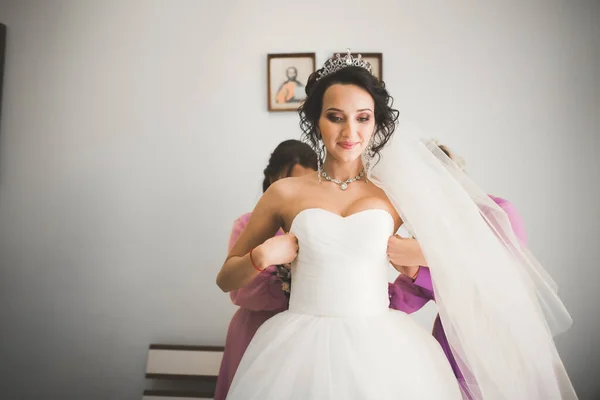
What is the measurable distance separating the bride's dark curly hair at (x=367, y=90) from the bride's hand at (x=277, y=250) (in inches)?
13.6

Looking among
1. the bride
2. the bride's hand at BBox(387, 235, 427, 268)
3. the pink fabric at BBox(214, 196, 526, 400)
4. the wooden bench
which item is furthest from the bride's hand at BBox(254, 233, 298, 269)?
the wooden bench

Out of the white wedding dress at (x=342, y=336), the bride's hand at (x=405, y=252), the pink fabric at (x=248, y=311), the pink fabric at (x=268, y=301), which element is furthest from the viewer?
the pink fabric at (x=248, y=311)

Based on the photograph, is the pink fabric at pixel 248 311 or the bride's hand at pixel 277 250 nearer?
the bride's hand at pixel 277 250

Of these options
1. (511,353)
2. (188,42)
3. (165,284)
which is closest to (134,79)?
(188,42)

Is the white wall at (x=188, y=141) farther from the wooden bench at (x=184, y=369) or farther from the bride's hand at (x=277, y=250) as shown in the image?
the bride's hand at (x=277, y=250)

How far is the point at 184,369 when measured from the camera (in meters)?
2.14

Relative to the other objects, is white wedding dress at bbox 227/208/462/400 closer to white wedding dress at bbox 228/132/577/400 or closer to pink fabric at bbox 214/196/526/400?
white wedding dress at bbox 228/132/577/400

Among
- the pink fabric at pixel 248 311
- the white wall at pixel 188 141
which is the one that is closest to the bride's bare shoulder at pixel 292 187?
the pink fabric at pixel 248 311

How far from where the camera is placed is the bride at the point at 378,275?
93cm

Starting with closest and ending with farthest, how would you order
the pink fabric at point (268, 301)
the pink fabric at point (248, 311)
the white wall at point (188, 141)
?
the pink fabric at point (268, 301), the pink fabric at point (248, 311), the white wall at point (188, 141)

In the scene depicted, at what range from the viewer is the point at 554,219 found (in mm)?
2113

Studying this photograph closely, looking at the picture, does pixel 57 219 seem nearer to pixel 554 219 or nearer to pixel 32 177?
pixel 32 177

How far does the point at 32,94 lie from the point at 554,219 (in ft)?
9.95


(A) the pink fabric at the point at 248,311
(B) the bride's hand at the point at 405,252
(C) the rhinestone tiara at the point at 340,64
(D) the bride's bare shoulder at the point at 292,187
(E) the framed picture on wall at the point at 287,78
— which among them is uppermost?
(E) the framed picture on wall at the point at 287,78
